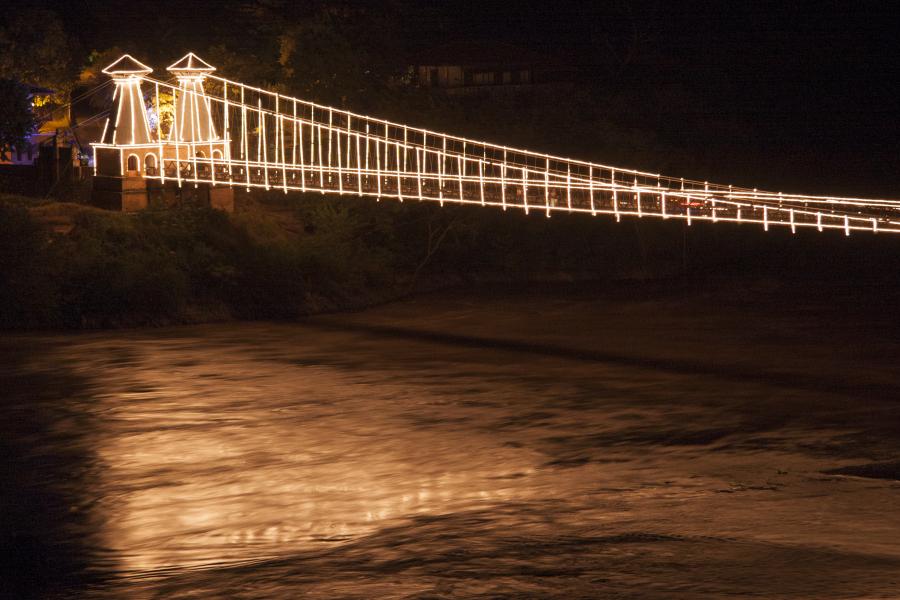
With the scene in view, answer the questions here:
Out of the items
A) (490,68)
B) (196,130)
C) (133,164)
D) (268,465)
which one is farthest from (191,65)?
(490,68)

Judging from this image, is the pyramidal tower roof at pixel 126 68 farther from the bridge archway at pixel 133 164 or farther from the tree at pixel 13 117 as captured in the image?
the tree at pixel 13 117

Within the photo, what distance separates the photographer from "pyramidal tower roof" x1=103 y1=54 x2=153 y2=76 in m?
22.9

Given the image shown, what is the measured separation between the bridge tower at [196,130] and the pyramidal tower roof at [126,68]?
1.55ft

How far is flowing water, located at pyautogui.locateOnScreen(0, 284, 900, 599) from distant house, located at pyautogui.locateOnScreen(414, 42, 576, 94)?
50.5 feet

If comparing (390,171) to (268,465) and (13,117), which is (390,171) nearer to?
(13,117)

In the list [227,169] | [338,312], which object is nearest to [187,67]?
[227,169]

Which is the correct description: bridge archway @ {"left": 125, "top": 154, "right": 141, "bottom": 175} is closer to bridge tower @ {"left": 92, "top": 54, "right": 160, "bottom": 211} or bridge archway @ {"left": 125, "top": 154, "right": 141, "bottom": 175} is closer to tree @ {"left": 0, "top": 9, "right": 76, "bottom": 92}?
bridge tower @ {"left": 92, "top": 54, "right": 160, "bottom": 211}

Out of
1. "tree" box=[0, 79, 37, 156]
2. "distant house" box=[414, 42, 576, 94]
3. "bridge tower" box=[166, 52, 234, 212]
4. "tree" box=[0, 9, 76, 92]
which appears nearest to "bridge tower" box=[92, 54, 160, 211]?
"bridge tower" box=[166, 52, 234, 212]

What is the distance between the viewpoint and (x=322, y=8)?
33156 millimetres

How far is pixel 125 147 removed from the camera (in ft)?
74.9

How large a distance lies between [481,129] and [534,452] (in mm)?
16432

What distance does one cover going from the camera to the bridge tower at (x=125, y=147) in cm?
2292

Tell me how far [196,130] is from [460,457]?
12.5m

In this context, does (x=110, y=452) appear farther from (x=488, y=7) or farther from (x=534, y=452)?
(x=488, y=7)
